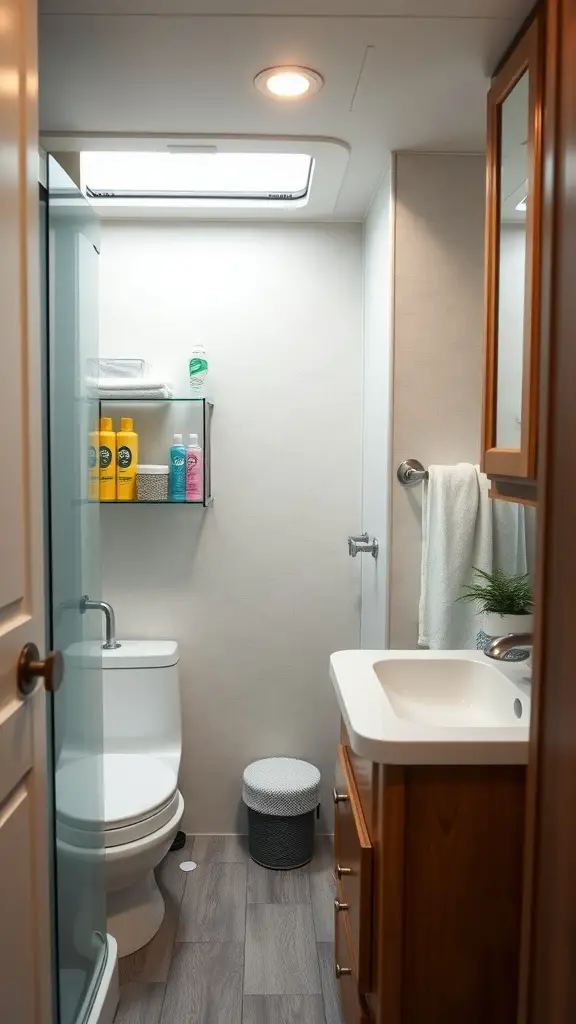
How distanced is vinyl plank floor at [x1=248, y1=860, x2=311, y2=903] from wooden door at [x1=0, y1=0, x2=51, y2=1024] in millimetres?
1220

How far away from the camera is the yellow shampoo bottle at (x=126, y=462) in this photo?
2406 mm

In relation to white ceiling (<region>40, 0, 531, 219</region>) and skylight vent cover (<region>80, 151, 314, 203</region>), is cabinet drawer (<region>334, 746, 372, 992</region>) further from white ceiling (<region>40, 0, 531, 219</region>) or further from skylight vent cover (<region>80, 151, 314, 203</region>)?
skylight vent cover (<region>80, 151, 314, 203</region>)

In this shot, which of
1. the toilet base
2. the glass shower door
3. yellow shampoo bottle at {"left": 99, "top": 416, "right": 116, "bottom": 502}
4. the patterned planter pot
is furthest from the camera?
yellow shampoo bottle at {"left": 99, "top": 416, "right": 116, "bottom": 502}

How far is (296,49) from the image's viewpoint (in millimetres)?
1514

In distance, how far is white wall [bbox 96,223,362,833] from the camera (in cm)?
254

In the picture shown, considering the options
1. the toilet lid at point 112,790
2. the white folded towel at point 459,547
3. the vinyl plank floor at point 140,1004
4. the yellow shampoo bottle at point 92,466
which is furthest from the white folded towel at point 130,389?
the vinyl plank floor at point 140,1004

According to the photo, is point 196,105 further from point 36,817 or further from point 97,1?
point 36,817

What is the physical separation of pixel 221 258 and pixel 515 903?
2091 millimetres

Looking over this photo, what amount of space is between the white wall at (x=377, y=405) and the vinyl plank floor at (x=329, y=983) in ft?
2.80

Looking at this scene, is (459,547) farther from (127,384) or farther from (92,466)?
(127,384)

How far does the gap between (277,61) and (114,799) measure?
1836 millimetres

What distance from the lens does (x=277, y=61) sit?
5.10 ft

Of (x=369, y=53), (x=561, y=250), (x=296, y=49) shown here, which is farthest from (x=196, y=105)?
(x=561, y=250)

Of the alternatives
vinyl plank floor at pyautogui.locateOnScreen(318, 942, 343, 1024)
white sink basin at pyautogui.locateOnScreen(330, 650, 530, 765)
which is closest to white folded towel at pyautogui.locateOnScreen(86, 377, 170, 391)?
white sink basin at pyautogui.locateOnScreen(330, 650, 530, 765)
